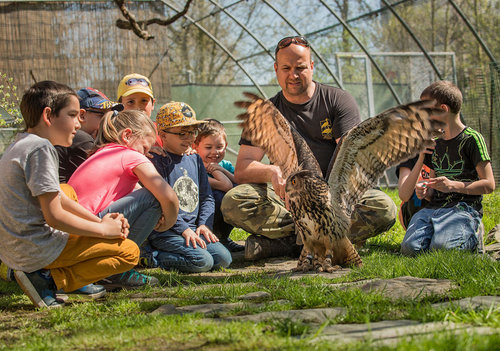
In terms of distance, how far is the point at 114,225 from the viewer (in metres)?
3.42

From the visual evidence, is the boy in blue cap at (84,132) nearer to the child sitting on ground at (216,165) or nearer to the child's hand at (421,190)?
the child sitting on ground at (216,165)

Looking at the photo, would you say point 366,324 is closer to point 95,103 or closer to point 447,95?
point 447,95

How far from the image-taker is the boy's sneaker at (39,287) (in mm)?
3252

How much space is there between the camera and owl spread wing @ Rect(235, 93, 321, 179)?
4566 millimetres

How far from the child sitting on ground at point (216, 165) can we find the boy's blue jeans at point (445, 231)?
74.5 inches

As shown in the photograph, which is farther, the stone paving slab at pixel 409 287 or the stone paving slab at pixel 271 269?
the stone paving slab at pixel 271 269

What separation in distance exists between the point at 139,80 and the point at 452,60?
8808mm

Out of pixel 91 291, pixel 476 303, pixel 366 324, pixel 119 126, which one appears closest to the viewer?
pixel 366 324

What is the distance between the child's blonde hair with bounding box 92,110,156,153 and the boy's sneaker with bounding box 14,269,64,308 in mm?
1120

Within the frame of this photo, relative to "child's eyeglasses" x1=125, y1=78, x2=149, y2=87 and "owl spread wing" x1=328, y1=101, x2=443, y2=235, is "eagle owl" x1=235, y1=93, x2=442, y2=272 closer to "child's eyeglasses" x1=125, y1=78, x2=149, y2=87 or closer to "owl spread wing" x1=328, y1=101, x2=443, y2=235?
"owl spread wing" x1=328, y1=101, x2=443, y2=235

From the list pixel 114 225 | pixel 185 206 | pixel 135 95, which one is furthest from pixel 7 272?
pixel 135 95

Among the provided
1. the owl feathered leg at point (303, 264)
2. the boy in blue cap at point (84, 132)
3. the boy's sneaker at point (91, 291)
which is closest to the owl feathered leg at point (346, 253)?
the owl feathered leg at point (303, 264)

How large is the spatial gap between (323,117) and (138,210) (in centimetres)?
227

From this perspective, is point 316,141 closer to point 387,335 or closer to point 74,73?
point 387,335
